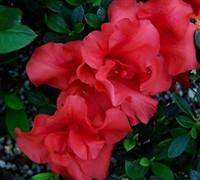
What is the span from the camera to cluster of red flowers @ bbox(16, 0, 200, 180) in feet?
4.00

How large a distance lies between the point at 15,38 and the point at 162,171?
514 millimetres

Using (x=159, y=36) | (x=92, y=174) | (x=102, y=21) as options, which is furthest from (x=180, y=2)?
(x=92, y=174)

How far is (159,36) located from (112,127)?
22 centimetres

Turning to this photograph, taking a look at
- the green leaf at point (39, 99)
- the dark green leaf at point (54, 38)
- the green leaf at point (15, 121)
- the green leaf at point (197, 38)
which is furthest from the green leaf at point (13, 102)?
the green leaf at point (197, 38)

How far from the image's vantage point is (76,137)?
1.27 meters

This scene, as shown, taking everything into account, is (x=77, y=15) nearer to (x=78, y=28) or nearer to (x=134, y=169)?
(x=78, y=28)

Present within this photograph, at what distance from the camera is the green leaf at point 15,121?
72.9 inches

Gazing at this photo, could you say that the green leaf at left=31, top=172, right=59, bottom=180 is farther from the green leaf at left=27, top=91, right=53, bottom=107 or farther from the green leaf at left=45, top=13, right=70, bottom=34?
the green leaf at left=45, top=13, right=70, bottom=34

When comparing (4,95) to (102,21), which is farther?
(4,95)

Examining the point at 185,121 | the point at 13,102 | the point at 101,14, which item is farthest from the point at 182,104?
the point at 13,102

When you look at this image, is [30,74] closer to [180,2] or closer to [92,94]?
[92,94]

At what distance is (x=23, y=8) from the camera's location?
1755 millimetres

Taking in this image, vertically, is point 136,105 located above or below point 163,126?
above

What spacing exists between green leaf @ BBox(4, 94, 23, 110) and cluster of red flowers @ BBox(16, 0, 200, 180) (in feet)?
1.54
